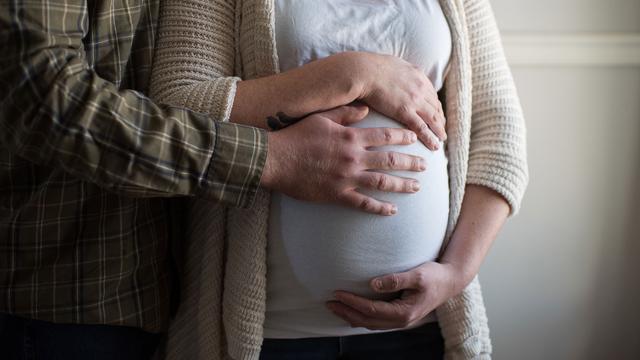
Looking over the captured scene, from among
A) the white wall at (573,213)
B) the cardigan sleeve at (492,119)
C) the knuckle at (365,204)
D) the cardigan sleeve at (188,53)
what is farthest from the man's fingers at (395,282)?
the white wall at (573,213)

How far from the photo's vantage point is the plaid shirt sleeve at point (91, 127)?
645mm

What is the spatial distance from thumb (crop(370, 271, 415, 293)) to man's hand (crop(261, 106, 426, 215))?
10 centimetres

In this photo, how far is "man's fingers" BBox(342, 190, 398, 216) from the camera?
78 cm

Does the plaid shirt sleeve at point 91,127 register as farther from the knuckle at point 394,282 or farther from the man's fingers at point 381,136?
the knuckle at point 394,282

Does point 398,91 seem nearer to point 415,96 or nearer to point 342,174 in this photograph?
point 415,96

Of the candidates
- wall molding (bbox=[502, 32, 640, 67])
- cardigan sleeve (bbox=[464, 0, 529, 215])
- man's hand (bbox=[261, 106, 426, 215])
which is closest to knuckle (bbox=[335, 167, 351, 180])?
man's hand (bbox=[261, 106, 426, 215])

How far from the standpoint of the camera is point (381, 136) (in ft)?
2.61

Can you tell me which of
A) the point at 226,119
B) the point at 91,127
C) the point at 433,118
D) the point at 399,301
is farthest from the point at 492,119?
the point at 91,127

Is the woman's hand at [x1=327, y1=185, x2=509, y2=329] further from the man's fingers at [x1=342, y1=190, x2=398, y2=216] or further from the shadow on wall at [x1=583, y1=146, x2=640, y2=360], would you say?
the shadow on wall at [x1=583, y1=146, x2=640, y2=360]

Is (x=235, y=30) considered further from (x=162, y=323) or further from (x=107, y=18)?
(x=162, y=323)

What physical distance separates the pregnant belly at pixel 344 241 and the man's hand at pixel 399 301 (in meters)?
0.02

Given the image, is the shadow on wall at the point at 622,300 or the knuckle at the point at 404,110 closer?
the knuckle at the point at 404,110

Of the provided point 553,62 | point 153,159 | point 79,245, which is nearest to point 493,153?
point 553,62

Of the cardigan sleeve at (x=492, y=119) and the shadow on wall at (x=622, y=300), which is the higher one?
the cardigan sleeve at (x=492, y=119)
